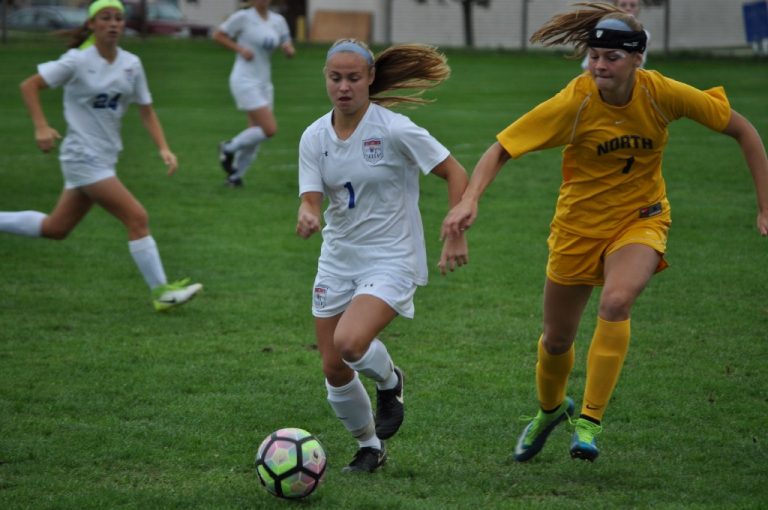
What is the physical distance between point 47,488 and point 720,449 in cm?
320

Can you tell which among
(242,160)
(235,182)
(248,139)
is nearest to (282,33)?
(248,139)

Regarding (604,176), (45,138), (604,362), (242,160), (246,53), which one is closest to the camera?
(604,362)

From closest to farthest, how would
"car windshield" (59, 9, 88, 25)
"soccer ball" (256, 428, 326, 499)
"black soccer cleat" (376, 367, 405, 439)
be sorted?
"soccer ball" (256, 428, 326, 499) < "black soccer cleat" (376, 367, 405, 439) < "car windshield" (59, 9, 88, 25)

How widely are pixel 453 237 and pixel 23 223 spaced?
5035mm

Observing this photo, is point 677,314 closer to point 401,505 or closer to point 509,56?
point 401,505

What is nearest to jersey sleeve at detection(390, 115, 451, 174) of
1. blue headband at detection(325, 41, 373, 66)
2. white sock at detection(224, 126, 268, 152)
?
blue headband at detection(325, 41, 373, 66)

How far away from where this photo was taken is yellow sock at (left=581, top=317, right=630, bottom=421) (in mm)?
5445

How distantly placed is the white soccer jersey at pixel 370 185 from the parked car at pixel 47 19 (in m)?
40.7

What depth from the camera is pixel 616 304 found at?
17.5 feet

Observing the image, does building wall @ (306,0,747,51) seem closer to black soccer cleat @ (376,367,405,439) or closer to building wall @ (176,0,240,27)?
building wall @ (176,0,240,27)

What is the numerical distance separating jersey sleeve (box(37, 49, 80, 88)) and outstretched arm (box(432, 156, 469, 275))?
4.30 metres

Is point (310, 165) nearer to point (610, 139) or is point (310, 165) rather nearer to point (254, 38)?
point (610, 139)

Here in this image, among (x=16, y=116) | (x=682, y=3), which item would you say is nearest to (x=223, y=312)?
(x=16, y=116)

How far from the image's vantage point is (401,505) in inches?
198
